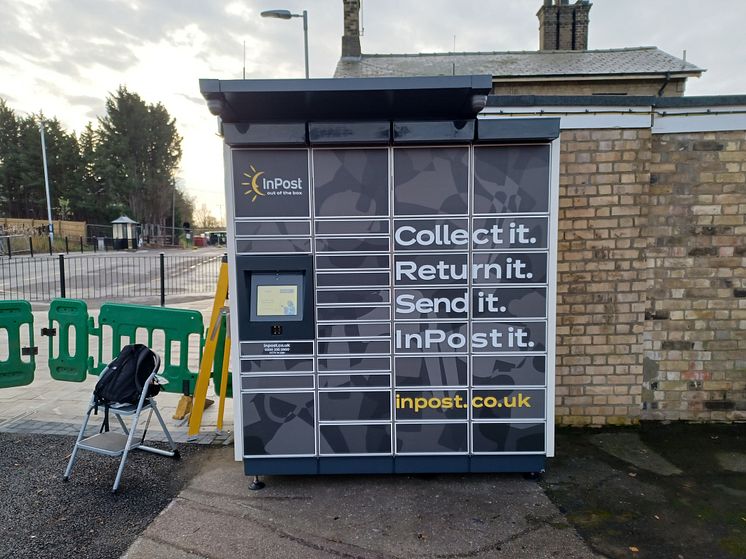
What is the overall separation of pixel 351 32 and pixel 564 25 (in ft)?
29.1

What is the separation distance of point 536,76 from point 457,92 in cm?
1428

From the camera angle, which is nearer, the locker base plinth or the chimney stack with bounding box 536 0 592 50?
the locker base plinth

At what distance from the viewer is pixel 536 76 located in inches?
607

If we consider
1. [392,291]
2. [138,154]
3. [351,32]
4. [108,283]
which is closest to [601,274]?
[392,291]

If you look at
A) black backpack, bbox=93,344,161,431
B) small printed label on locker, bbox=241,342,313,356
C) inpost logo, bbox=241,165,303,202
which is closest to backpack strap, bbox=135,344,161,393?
black backpack, bbox=93,344,161,431

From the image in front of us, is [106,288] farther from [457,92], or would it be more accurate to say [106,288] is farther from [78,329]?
[457,92]

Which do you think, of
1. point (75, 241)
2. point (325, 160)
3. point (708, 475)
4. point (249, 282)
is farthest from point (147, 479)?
point (75, 241)

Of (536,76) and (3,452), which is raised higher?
(536,76)

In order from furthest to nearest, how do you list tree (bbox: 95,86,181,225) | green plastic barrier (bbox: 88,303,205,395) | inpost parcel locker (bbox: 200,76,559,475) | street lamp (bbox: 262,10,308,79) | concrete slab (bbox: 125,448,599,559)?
tree (bbox: 95,86,181,225), street lamp (bbox: 262,10,308,79), green plastic barrier (bbox: 88,303,205,395), inpost parcel locker (bbox: 200,76,559,475), concrete slab (bbox: 125,448,599,559)

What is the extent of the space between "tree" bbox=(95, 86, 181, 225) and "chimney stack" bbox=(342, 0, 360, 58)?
3368cm

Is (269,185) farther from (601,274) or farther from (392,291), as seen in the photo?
(601,274)

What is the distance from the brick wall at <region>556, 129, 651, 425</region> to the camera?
14.7 ft

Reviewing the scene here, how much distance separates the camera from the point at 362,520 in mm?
3182

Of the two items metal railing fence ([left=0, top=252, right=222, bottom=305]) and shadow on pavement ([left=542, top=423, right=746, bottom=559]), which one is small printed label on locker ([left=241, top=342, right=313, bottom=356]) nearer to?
shadow on pavement ([left=542, top=423, right=746, bottom=559])
